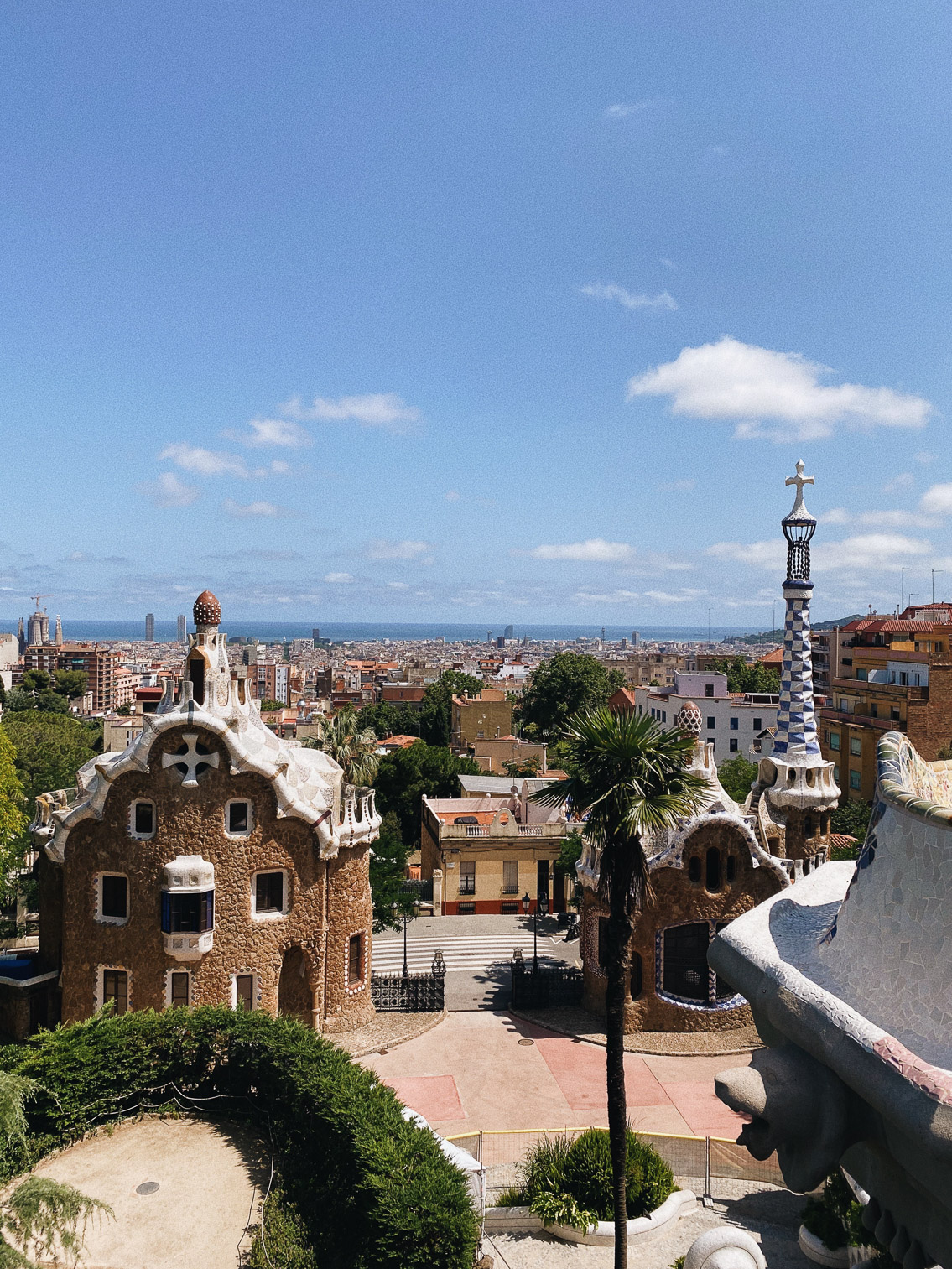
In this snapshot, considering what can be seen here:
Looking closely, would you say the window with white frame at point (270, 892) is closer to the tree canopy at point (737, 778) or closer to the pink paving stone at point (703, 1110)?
the pink paving stone at point (703, 1110)

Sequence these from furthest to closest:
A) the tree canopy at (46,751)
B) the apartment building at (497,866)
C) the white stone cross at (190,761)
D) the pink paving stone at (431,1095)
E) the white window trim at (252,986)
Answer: the tree canopy at (46,751), the apartment building at (497,866), the white window trim at (252,986), the white stone cross at (190,761), the pink paving stone at (431,1095)

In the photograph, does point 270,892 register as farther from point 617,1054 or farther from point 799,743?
point 799,743

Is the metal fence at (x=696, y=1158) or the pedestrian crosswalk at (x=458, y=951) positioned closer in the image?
the metal fence at (x=696, y=1158)

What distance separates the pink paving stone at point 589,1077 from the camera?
2455 cm

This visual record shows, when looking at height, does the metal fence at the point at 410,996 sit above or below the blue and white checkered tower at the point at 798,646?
below

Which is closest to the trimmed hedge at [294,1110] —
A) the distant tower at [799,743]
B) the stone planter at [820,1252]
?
the stone planter at [820,1252]

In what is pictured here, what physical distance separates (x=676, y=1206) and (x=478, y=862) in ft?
86.9

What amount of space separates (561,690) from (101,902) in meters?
76.8

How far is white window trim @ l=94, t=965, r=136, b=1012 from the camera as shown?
26328 millimetres

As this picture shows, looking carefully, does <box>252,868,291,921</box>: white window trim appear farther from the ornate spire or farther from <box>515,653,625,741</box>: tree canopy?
<box>515,653,625,741</box>: tree canopy

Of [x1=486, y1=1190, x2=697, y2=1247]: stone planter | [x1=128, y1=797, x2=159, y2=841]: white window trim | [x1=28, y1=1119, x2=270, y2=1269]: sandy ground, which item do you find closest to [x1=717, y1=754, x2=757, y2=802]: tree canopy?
[x1=486, y1=1190, x2=697, y2=1247]: stone planter

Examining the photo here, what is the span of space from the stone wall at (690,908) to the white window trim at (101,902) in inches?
617

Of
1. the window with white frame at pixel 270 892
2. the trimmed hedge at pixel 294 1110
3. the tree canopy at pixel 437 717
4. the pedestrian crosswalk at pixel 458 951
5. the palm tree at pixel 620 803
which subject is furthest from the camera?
the tree canopy at pixel 437 717

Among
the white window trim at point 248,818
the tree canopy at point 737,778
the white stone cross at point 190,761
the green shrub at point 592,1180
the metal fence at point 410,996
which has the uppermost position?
the white stone cross at point 190,761
